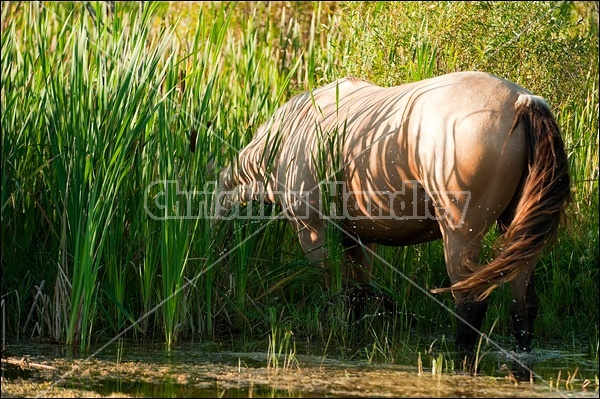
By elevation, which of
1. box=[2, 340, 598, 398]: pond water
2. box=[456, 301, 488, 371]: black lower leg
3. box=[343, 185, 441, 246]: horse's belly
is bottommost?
box=[2, 340, 598, 398]: pond water

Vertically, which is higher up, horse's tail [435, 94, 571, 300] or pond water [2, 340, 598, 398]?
horse's tail [435, 94, 571, 300]

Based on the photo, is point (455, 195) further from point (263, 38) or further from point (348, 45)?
point (263, 38)

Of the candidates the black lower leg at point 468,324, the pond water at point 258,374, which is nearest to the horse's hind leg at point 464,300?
the black lower leg at point 468,324

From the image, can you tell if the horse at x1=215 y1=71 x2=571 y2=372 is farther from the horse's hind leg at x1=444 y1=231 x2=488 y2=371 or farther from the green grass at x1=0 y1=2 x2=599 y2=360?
the green grass at x1=0 y1=2 x2=599 y2=360

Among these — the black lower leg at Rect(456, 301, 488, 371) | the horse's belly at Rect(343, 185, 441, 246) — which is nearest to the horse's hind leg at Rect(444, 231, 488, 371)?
the black lower leg at Rect(456, 301, 488, 371)

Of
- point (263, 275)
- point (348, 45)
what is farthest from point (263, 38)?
point (263, 275)

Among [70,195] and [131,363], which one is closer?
[131,363]

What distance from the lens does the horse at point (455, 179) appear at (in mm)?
4254

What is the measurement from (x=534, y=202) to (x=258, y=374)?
147 cm

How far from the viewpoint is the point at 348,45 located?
21.2ft

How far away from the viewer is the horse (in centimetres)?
425

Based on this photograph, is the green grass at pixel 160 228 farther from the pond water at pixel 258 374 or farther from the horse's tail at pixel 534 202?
the horse's tail at pixel 534 202

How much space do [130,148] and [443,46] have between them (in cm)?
233

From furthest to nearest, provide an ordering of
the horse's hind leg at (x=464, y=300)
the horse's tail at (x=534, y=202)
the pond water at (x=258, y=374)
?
the horse's hind leg at (x=464, y=300) < the horse's tail at (x=534, y=202) < the pond water at (x=258, y=374)
